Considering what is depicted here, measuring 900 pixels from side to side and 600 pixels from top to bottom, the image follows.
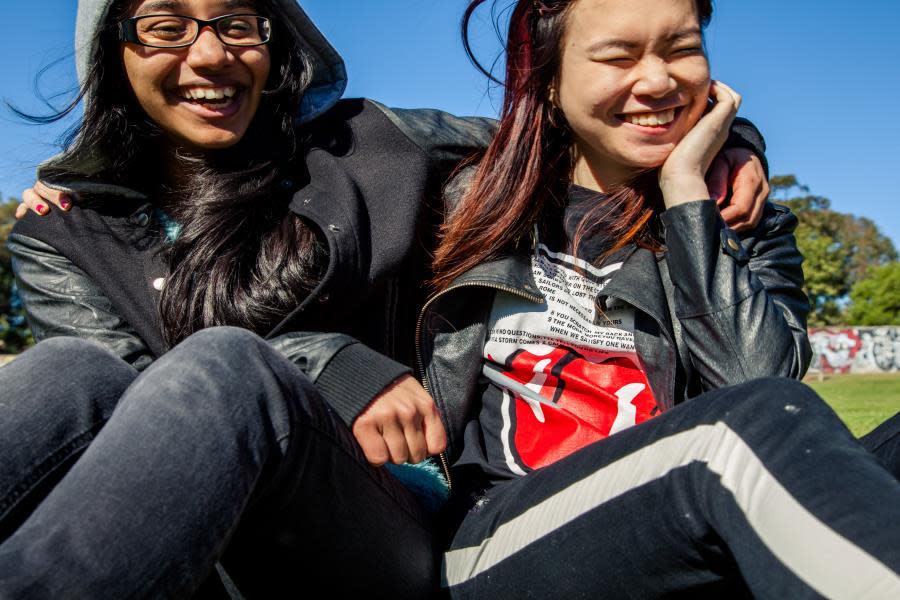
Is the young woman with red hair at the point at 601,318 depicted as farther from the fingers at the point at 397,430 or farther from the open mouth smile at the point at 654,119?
the fingers at the point at 397,430

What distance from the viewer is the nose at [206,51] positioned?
260 cm

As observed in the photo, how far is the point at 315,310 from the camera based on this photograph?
252 centimetres

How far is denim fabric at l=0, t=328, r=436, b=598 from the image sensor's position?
1312mm

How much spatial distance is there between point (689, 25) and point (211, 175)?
1540 millimetres

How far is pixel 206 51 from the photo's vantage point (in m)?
2.60

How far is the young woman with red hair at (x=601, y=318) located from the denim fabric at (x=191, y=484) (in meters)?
0.33

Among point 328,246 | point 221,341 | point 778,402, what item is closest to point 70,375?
point 221,341

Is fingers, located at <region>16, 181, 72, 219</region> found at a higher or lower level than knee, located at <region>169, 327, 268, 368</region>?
lower

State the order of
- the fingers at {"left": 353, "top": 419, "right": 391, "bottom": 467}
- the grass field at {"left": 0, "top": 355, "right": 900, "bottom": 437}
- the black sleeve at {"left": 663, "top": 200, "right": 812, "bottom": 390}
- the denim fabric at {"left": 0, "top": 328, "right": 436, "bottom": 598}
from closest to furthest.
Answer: the denim fabric at {"left": 0, "top": 328, "right": 436, "bottom": 598}
the fingers at {"left": 353, "top": 419, "right": 391, "bottom": 467}
the black sleeve at {"left": 663, "top": 200, "right": 812, "bottom": 390}
the grass field at {"left": 0, "top": 355, "right": 900, "bottom": 437}

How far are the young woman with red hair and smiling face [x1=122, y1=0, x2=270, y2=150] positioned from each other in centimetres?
74

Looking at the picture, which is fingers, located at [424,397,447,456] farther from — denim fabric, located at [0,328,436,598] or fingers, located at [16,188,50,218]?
fingers, located at [16,188,50,218]

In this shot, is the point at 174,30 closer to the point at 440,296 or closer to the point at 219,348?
the point at 440,296

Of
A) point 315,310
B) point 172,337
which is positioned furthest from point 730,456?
point 172,337

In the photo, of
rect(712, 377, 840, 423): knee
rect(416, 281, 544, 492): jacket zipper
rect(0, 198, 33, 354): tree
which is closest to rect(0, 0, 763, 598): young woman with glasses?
rect(416, 281, 544, 492): jacket zipper
